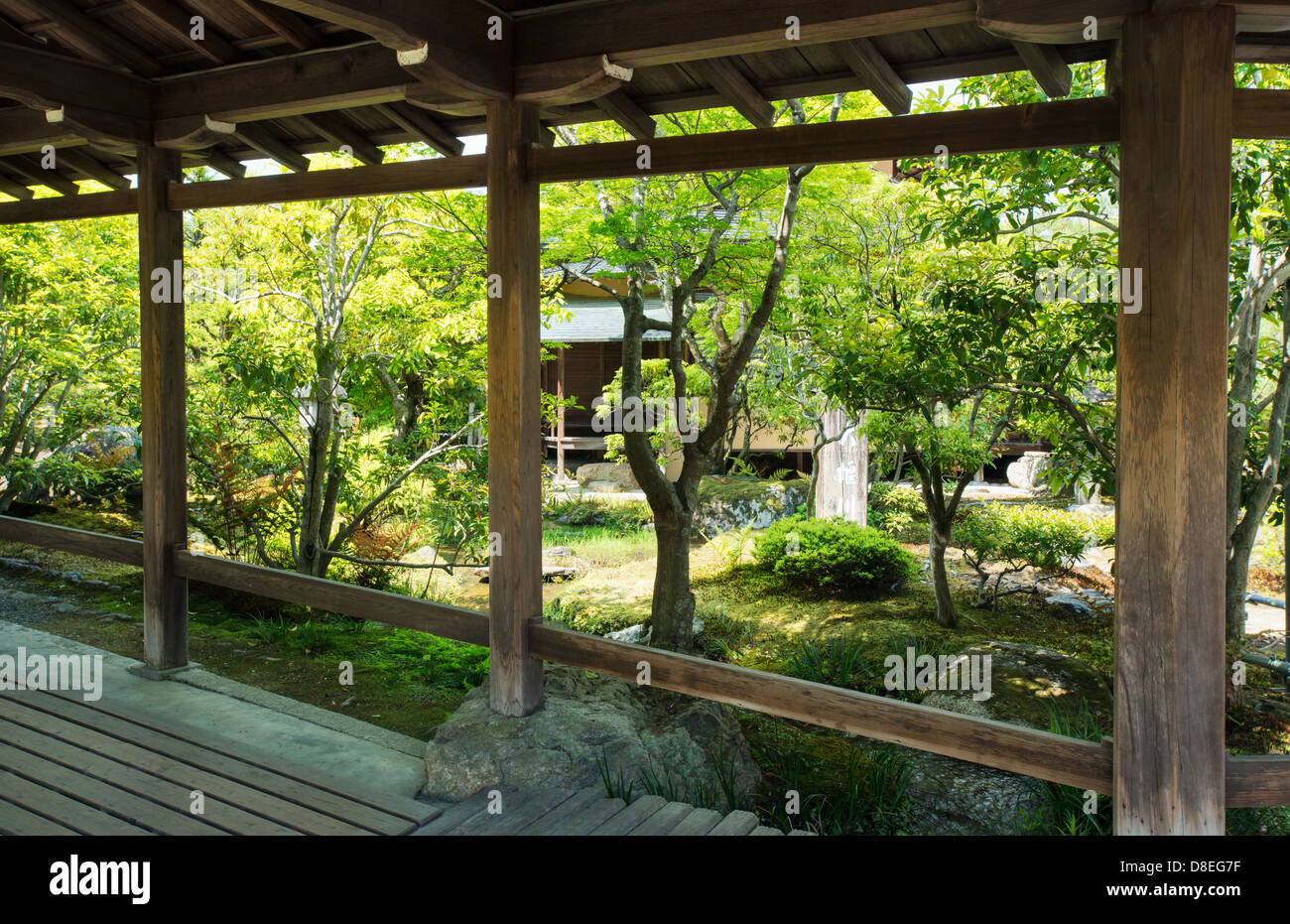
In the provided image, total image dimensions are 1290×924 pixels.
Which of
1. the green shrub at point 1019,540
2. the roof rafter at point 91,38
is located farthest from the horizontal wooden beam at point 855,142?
the green shrub at point 1019,540

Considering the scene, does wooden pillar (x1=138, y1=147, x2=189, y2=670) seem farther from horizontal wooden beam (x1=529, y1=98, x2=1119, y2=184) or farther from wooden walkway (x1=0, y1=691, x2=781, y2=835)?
horizontal wooden beam (x1=529, y1=98, x2=1119, y2=184)

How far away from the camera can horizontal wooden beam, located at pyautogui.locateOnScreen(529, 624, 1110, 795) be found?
12.6 ft

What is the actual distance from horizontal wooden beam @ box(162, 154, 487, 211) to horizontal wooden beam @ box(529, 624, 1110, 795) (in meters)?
2.31

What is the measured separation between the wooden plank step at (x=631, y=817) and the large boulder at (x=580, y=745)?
0.80 feet

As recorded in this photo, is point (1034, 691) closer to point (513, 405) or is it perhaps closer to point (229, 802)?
point (513, 405)

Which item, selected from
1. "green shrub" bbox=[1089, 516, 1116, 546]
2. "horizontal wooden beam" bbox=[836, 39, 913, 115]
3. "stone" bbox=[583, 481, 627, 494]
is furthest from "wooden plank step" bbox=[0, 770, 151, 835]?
"stone" bbox=[583, 481, 627, 494]

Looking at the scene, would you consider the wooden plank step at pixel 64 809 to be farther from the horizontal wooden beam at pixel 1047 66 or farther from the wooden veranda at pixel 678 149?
the horizontal wooden beam at pixel 1047 66

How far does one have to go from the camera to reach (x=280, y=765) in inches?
194

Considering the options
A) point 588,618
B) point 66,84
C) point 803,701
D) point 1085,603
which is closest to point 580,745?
point 803,701

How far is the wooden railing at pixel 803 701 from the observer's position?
378 cm

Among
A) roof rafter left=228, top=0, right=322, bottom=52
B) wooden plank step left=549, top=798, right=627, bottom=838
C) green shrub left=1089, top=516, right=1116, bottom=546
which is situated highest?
roof rafter left=228, top=0, right=322, bottom=52

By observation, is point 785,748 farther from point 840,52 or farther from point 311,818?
point 840,52
